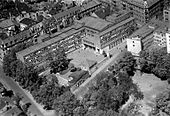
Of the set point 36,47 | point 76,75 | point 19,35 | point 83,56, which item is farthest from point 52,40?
point 76,75

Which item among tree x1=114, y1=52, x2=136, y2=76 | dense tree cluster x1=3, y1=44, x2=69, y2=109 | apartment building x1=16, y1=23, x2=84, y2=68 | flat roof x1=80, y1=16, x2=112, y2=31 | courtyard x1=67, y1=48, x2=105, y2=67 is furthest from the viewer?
flat roof x1=80, y1=16, x2=112, y2=31

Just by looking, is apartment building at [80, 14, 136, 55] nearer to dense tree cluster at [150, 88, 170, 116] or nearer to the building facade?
the building facade

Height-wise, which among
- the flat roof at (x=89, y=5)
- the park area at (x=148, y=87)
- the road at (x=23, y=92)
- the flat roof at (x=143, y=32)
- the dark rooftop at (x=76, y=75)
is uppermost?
the flat roof at (x=89, y=5)

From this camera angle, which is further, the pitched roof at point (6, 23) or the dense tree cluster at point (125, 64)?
the pitched roof at point (6, 23)

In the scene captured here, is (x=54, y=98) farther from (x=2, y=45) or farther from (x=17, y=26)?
(x=17, y=26)

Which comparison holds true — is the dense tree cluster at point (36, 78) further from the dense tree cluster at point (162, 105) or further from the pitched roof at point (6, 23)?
the dense tree cluster at point (162, 105)

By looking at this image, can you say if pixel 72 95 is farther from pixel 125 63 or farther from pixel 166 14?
pixel 166 14

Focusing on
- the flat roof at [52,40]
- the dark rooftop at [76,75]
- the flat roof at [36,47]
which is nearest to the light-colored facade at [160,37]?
the flat roof at [52,40]

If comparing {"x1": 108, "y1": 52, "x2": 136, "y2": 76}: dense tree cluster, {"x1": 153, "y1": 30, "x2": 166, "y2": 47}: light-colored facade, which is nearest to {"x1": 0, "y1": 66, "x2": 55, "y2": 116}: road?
{"x1": 108, "y1": 52, "x2": 136, "y2": 76}: dense tree cluster
